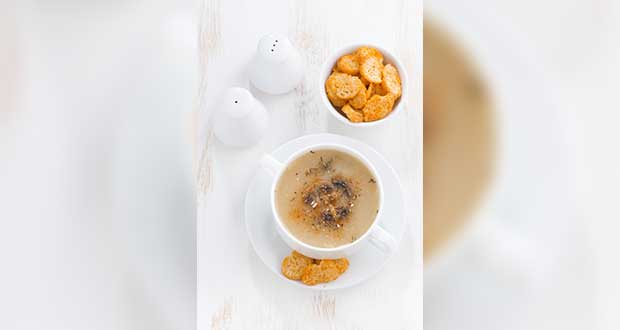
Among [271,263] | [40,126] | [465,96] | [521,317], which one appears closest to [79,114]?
[40,126]

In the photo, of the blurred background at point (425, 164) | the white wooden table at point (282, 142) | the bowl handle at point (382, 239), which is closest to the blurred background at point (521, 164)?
the blurred background at point (425, 164)

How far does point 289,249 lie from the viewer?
2.47ft

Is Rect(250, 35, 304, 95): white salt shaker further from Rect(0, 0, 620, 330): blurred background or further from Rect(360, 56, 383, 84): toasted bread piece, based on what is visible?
Rect(0, 0, 620, 330): blurred background

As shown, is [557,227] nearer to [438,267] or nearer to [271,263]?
[438,267]

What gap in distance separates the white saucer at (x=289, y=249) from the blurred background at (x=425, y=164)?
0.42 meters

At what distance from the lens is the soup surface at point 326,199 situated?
2.33 feet

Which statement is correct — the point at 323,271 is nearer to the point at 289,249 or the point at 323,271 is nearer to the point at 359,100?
the point at 289,249

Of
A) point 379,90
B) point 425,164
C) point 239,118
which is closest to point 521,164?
point 425,164

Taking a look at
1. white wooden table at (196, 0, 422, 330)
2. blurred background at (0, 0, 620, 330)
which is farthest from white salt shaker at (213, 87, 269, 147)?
A: blurred background at (0, 0, 620, 330)

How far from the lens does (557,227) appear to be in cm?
122

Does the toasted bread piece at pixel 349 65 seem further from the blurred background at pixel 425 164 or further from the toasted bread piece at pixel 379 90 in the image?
the blurred background at pixel 425 164

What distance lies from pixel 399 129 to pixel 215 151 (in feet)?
0.81

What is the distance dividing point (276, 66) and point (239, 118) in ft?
0.26

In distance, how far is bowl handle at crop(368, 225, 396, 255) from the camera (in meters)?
0.69
